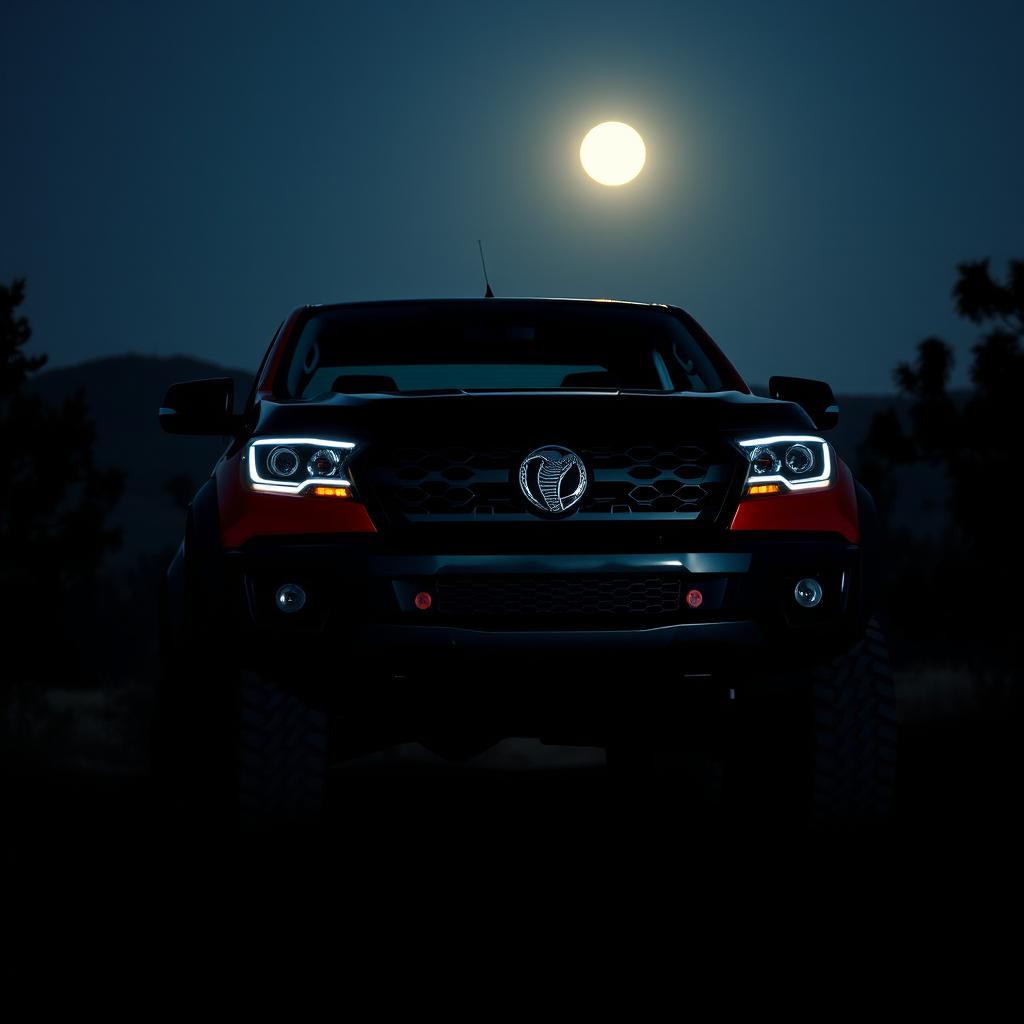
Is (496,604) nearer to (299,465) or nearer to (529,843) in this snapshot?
(299,465)

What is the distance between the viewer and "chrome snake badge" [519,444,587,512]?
4.58m

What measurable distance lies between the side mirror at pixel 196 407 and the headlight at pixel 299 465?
2.43 ft

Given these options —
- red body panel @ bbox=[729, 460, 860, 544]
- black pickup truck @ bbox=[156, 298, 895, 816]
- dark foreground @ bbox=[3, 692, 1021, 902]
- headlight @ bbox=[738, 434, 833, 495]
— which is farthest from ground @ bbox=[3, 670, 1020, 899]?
headlight @ bbox=[738, 434, 833, 495]

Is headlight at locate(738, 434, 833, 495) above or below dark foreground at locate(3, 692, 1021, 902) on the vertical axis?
above

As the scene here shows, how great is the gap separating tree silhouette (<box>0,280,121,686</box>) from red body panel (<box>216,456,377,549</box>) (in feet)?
112

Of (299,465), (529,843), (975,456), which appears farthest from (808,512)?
(975,456)

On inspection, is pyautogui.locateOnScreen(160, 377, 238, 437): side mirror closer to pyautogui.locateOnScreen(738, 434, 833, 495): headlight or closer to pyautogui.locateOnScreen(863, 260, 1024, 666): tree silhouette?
pyautogui.locateOnScreen(738, 434, 833, 495): headlight

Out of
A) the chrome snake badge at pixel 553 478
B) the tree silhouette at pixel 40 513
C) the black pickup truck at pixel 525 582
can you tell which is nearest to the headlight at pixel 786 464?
the black pickup truck at pixel 525 582

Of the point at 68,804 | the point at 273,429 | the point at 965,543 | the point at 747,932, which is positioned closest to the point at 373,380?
the point at 273,429

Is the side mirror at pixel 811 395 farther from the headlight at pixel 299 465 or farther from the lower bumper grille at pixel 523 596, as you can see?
the headlight at pixel 299 465

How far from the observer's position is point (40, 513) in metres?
39.1

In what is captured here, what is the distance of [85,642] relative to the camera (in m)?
71.8

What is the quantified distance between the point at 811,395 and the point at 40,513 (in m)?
35.3

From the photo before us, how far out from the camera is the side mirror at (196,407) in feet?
17.8
